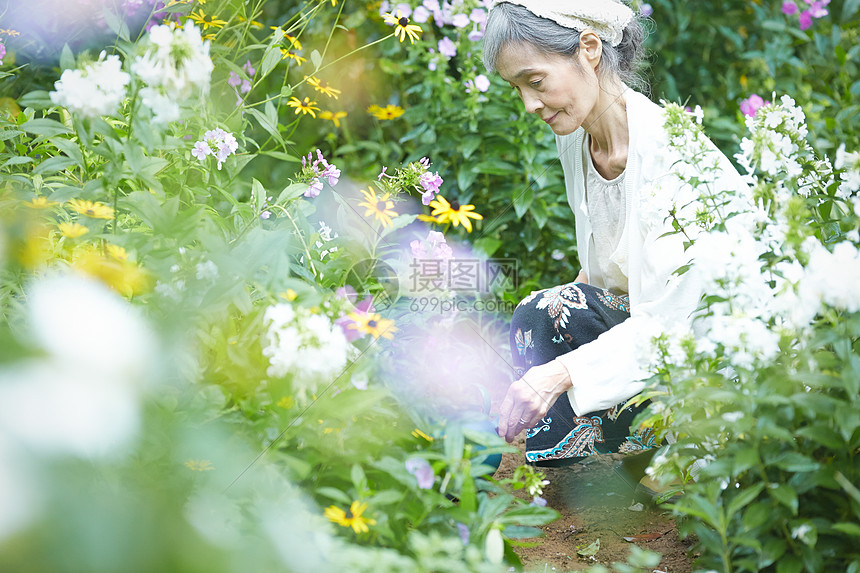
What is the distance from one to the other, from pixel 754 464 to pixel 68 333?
741mm

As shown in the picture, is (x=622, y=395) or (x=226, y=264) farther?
(x=622, y=395)

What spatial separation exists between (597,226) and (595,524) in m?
0.65

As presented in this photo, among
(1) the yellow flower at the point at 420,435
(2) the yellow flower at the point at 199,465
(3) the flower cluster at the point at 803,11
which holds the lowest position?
(3) the flower cluster at the point at 803,11

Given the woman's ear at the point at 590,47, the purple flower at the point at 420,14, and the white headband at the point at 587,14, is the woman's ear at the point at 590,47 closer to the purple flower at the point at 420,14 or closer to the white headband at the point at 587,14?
the white headband at the point at 587,14

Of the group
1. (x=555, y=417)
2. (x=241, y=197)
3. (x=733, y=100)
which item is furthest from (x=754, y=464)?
(x=733, y=100)

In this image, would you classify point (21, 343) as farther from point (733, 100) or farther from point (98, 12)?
point (733, 100)

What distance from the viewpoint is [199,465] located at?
0.82 meters

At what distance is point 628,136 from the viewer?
5.36 ft

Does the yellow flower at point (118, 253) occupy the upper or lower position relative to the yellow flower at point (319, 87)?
upper

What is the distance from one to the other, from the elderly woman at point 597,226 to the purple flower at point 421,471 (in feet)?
1.57

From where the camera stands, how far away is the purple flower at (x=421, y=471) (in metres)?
0.90

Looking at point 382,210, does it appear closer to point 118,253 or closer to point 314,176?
point 314,176

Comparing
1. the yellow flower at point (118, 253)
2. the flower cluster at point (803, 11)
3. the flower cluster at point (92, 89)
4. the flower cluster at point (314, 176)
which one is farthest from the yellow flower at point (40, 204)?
the flower cluster at point (803, 11)

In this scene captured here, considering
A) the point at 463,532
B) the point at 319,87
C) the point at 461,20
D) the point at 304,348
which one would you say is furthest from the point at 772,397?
the point at 461,20
